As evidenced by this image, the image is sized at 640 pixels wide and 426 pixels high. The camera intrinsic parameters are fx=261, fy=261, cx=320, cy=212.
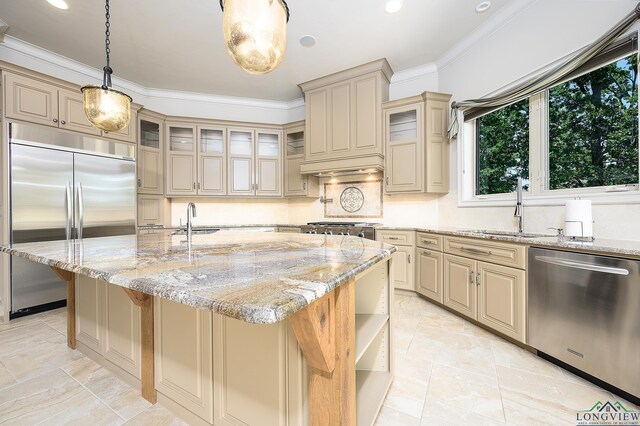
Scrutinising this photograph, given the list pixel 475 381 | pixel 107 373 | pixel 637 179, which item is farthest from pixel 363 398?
pixel 637 179

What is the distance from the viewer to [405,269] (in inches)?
125

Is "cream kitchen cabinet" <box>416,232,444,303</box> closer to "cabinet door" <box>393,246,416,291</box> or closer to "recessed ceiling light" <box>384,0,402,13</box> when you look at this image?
"cabinet door" <box>393,246,416,291</box>

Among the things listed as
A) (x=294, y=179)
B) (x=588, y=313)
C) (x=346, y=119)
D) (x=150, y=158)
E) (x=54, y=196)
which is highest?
(x=346, y=119)

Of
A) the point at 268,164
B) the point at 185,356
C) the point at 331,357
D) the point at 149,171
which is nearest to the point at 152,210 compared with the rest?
the point at 149,171

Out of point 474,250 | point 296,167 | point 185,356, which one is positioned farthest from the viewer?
point 296,167

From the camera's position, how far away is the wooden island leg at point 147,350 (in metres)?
1.34

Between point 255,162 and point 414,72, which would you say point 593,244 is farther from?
point 255,162

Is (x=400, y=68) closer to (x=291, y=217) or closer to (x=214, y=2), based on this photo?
(x=214, y=2)

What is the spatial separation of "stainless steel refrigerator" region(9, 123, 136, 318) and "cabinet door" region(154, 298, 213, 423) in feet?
7.71

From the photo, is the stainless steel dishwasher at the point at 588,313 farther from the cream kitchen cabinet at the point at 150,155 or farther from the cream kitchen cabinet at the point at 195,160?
the cream kitchen cabinet at the point at 150,155

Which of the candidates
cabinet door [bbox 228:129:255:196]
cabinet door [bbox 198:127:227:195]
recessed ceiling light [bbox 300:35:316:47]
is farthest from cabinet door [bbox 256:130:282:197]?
recessed ceiling light [bbox 300:35:316:47]

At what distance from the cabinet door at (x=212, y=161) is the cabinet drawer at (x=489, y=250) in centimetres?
333

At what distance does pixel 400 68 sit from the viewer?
3.57 m

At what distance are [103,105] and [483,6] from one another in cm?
333
